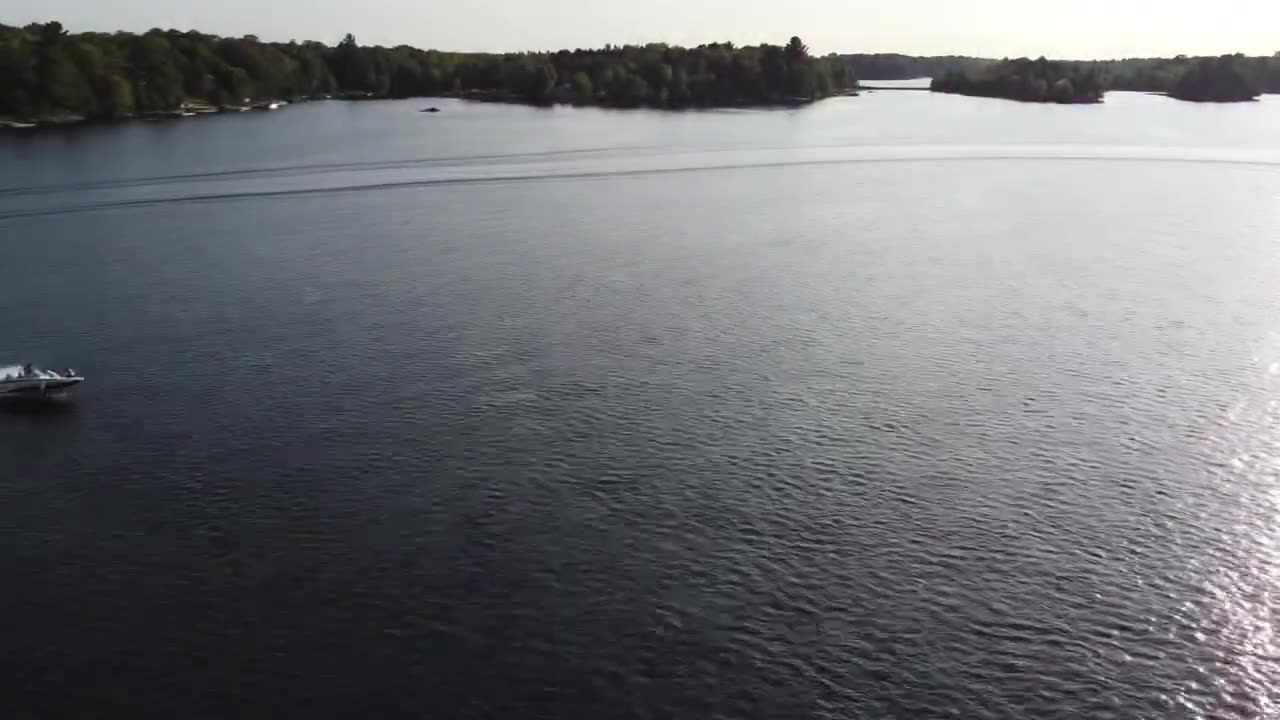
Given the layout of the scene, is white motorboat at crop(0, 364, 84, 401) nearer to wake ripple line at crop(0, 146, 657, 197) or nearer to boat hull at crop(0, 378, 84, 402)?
boat hull at crop(0, 378, 84, 402)

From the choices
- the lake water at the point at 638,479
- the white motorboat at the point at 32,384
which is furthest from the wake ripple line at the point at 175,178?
the white motorboat at the point at 32,384

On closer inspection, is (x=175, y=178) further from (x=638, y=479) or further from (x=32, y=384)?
(x=638, y=479)

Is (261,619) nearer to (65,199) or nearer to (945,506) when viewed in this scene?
(945,506)

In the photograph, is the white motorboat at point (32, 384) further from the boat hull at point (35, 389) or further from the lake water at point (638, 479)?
the lake water at point (638, 479)

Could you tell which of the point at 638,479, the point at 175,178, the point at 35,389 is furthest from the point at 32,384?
the point at 175,178

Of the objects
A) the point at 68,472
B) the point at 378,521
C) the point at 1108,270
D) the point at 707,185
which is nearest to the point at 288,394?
the point at 68,472

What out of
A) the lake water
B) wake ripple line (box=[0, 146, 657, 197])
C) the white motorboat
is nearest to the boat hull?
the white motorboat
